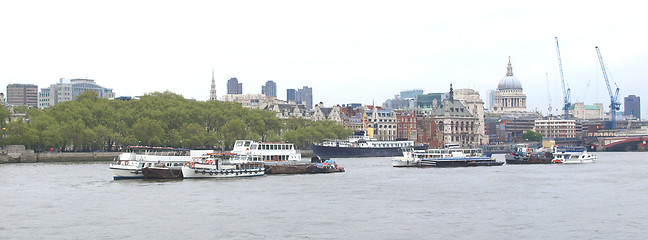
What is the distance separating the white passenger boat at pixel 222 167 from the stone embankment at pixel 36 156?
4067 cm

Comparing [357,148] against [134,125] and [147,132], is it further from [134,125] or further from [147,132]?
[134,125]

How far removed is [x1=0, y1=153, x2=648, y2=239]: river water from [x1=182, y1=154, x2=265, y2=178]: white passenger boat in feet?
6.69

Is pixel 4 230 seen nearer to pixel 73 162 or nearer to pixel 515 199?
pixel 515 199

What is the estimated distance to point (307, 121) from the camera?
198 meters

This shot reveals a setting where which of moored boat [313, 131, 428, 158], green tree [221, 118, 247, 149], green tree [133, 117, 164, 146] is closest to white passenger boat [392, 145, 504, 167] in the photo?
green tree [133, 117, 164, 146]

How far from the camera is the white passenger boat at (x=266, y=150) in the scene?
311 ft

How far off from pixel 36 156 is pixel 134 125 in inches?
653

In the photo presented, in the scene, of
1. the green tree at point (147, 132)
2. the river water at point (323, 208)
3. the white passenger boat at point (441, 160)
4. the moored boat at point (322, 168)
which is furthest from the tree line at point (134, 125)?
the river water at point (323, 208)

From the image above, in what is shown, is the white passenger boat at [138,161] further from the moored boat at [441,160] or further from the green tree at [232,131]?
the green tree at [232,131]

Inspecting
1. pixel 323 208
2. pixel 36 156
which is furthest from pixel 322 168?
pixel 36 156

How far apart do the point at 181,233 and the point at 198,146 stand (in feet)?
330

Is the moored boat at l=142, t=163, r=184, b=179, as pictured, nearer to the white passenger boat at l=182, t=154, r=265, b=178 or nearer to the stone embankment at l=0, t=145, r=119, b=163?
the white passenger boat at l=182, t=154, r=265, b=178

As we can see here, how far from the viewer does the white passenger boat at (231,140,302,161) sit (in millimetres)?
94875

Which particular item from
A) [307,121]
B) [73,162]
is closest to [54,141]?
[73,162]
